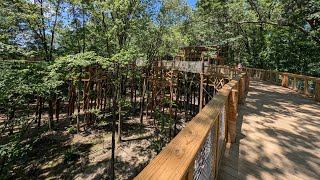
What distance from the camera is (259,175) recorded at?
275 cm

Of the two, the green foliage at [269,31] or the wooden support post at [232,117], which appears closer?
the wooden support post at [232,117]

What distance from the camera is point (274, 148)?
3598 mm

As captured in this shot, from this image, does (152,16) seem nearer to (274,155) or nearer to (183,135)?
(274,155)

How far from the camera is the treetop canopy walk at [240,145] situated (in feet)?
3.63

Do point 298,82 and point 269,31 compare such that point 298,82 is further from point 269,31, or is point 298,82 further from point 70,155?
point 269,31

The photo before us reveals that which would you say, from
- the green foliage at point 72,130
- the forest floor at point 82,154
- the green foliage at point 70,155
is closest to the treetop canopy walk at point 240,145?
the forest floor at point 82,154

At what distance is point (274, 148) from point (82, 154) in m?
12.5

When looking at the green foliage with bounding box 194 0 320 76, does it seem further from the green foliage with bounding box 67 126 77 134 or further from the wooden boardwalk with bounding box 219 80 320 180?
the green foliage with bounding box 67 126 77 134

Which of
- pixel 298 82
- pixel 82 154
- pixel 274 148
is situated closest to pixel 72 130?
pixel 82 154

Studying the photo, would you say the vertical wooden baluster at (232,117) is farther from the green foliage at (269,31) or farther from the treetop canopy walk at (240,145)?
the green foliage at (269,31)

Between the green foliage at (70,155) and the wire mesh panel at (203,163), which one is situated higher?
the wire mesh panel at (203,163)

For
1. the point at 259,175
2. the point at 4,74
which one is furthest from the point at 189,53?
the point at 259,175

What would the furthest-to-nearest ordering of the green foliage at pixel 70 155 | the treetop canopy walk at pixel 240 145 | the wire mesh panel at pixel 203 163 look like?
the green foliage at pixel 70 155, the wire mesh panel at pixel 203 163, the treetop canopy walk at pixel 240 145

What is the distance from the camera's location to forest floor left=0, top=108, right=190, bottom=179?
447 inches
